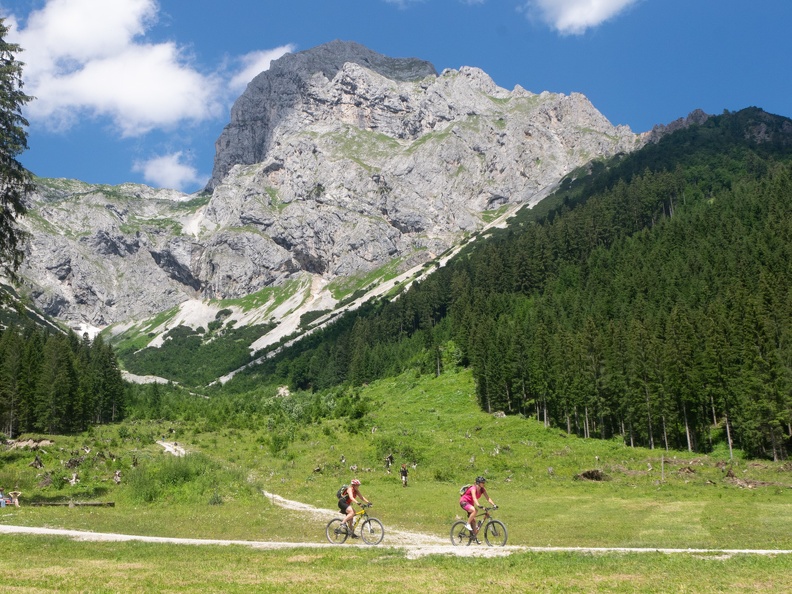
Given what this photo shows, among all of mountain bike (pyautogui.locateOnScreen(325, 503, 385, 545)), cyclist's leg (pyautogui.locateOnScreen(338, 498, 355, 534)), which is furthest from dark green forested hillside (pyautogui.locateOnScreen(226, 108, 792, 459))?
cyclist's leg (pyautogui.locateOnScreen(338, 498, 355, 534))

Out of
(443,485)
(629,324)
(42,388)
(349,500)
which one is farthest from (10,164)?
(629,324)

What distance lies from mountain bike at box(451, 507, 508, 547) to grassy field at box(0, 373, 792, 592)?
1328 mm

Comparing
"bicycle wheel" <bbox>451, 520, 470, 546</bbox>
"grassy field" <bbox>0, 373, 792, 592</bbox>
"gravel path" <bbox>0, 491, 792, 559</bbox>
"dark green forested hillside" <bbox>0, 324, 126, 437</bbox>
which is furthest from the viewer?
"dark green forested hillside" <bbox>0, 324, 126, 437</bbox>

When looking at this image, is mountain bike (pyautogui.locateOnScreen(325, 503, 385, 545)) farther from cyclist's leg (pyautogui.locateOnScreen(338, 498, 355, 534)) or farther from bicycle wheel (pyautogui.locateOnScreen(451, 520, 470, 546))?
bicycle wheel (pyautogui.locateOnScreen(451, 520, 470, 546))

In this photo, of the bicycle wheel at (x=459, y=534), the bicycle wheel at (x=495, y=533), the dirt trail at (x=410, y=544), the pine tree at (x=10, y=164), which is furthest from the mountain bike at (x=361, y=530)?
the pine tree at (x=10, y=164)

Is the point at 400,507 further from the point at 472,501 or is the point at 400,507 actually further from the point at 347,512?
the point at 472,501

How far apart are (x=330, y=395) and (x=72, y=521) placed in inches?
3522

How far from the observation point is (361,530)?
23.1 m

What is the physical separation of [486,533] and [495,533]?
447 millimetres

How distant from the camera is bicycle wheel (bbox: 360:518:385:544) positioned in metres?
23.0

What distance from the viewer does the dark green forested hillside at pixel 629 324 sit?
65.1 metres

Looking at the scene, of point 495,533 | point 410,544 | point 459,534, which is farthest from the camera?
point 459,534

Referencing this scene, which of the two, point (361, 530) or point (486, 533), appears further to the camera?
point (361, 530)

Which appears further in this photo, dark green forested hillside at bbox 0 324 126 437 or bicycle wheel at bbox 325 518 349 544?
dark green forested hillside at bbox 0 324 126 437
